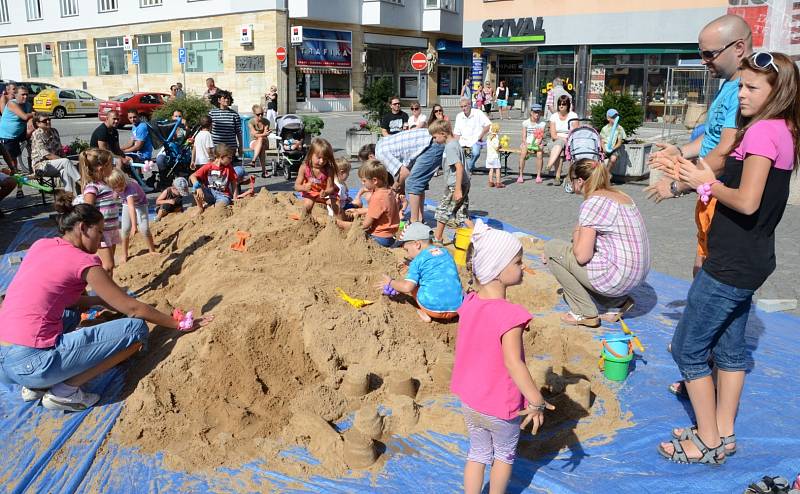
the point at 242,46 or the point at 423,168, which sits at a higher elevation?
the point at 242,46

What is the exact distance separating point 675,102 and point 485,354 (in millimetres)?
23765

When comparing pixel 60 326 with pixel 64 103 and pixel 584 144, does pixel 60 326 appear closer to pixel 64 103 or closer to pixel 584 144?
pixel 584 144

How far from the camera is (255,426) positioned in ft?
12.9

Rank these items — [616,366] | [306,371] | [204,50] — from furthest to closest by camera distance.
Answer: [204,50] < [306,371] < [616,366]

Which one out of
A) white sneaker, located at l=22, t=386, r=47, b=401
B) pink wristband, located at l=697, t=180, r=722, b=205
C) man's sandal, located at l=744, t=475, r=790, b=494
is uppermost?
pink wristband, located at l=697, t=180, r=722, b=205

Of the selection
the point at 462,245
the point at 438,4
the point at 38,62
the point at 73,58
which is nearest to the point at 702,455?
the point at 462,245

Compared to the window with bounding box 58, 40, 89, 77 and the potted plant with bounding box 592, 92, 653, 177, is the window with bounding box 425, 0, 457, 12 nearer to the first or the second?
the window with bounding box 58, 40, 89, 77

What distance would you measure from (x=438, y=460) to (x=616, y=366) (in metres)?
1.57

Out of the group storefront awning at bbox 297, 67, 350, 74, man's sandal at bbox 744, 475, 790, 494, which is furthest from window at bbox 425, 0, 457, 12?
man's sandal at bbox 744, 475, 790, 494

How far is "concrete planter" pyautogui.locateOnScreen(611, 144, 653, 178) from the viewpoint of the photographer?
13.1 meters

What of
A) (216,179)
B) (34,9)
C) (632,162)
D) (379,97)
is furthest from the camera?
(34,9)

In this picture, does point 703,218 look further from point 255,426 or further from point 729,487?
point 255,426

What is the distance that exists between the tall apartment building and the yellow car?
5.75 meters

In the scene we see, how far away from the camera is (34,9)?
41.8 meters
